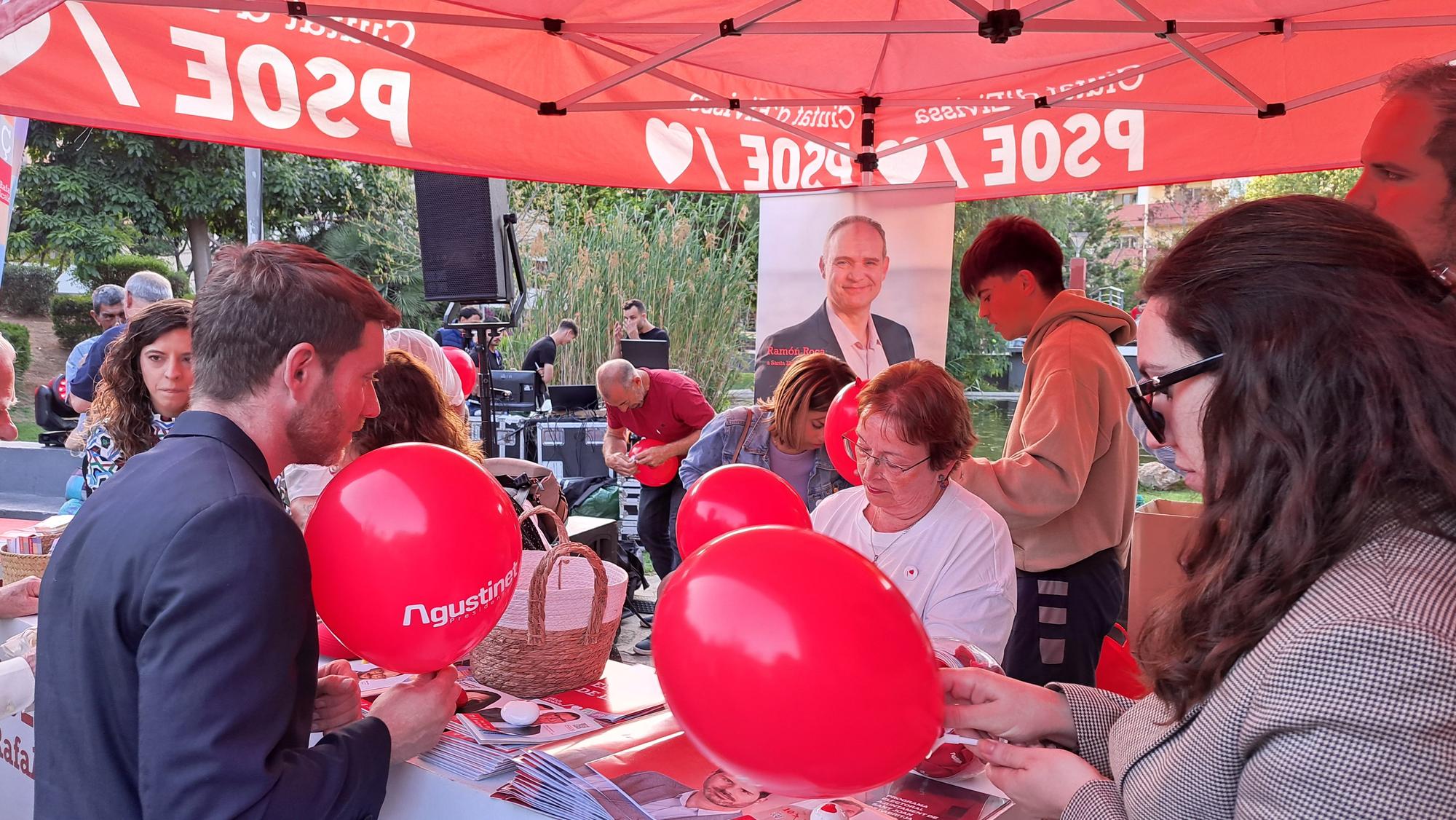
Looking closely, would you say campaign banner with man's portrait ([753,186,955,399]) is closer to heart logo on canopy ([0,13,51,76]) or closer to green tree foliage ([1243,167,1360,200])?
heart logo on canopy ([0,13,51,76])

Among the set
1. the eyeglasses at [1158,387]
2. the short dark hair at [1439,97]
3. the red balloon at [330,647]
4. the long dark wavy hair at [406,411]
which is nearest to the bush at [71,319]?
the long dark wavy hair at [406,411]

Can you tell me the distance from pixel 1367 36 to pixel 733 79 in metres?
2.48

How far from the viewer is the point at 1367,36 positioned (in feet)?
11.7

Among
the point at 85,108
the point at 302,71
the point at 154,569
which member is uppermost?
the point at 302,71

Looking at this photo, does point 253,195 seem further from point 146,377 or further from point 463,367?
point 146,377

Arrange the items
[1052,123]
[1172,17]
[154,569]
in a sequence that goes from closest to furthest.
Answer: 1. [154,569]
2. [1172,17]
3. [1052,123]

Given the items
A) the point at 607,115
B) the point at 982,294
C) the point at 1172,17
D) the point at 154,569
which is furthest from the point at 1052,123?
the point at 154,569

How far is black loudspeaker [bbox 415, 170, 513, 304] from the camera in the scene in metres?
6.54

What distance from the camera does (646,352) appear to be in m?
8.02

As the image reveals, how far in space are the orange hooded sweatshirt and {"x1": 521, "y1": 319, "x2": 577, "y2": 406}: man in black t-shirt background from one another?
593 cm

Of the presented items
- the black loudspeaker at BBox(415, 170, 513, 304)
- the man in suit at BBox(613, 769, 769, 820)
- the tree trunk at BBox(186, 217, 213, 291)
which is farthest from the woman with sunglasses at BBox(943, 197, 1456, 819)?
the tree trunk at BBox(186, 217, 213, 291)

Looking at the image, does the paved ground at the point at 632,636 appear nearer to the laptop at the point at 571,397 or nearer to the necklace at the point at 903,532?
the laptop at the point at 571,397

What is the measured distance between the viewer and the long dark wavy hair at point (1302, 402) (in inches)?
37.1

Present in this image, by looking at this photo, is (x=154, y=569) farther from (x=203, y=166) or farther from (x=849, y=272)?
(x=203, y=166)
